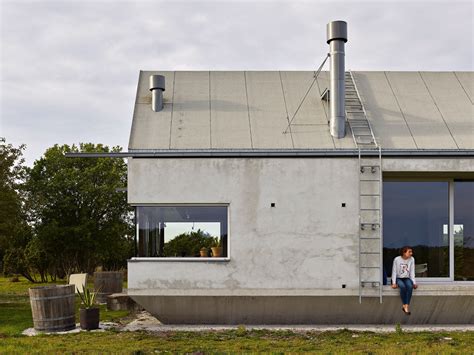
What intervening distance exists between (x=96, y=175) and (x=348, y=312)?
25017 millimetres

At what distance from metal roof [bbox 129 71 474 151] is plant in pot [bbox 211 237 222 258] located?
200 cm

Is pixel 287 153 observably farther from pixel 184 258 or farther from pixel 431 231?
pixel 431 231

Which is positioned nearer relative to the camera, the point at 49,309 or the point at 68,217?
the point at 49,309

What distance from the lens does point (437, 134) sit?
13062 mm

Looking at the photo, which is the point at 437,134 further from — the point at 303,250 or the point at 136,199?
the point at 136,199

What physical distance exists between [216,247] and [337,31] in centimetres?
567

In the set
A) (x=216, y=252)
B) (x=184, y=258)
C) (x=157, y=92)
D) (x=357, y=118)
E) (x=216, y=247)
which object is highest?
(x=157, y=92)

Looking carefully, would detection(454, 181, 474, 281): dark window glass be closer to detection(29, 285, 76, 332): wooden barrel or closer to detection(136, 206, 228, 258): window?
detection(136, 206, 228, 258): window

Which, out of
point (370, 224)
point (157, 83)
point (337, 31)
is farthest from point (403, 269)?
point (157, 83)

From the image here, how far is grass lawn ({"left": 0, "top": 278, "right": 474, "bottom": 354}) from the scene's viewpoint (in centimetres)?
980

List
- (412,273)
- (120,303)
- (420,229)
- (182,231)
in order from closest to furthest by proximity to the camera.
Answer: (412,273), (182,231), (420,229), (120,303)

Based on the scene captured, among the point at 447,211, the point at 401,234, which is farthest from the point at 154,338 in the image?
the point at 447,211

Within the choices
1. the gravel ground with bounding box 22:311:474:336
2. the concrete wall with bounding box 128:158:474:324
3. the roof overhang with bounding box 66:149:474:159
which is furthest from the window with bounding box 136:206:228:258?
the gravel ground with bounding box 22:311:474:336

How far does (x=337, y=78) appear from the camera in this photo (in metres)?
13.2
